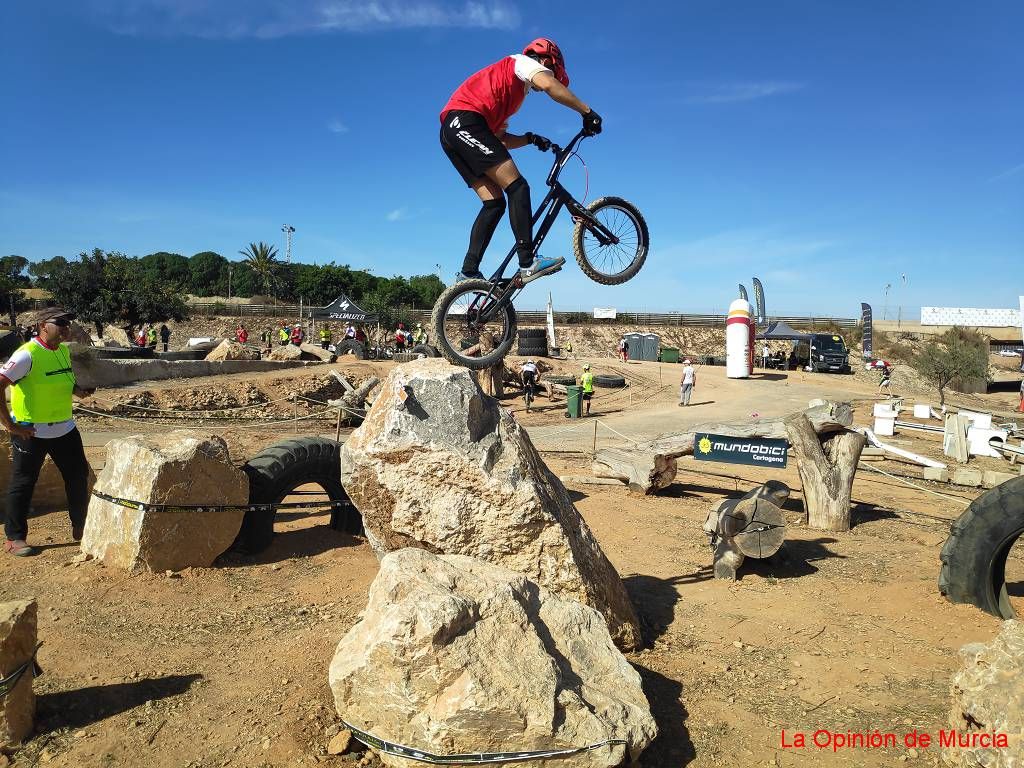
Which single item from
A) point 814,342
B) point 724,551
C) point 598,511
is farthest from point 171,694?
point 814,342

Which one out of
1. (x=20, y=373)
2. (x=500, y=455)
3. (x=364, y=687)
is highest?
(x=20, y=373)

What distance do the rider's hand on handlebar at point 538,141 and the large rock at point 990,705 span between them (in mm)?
4281

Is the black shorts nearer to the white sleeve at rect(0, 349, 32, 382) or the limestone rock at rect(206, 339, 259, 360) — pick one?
the white sleeve at rect(0, 349, 32, 382)

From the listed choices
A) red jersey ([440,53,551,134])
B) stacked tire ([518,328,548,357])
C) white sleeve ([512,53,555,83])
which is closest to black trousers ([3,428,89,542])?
red jersey ([440,53,551,134])

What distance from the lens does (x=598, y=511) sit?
9.51 m

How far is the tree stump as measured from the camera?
6680mm

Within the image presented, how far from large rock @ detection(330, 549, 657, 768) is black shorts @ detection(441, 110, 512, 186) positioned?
2814 millimetres

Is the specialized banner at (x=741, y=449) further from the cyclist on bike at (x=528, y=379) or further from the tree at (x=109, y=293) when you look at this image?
the tree at (x=109, y=293)

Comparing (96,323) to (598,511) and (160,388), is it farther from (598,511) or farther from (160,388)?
(598,511)

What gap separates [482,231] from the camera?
5.12 m

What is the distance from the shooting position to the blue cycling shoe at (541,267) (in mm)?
5160

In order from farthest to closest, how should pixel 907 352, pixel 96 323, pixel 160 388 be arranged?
1. pixel 907 352
2. pixel 96 323
3. pixel 160 388

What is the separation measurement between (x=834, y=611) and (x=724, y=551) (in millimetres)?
1177

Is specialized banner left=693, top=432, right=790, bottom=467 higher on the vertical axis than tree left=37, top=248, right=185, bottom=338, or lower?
lower
